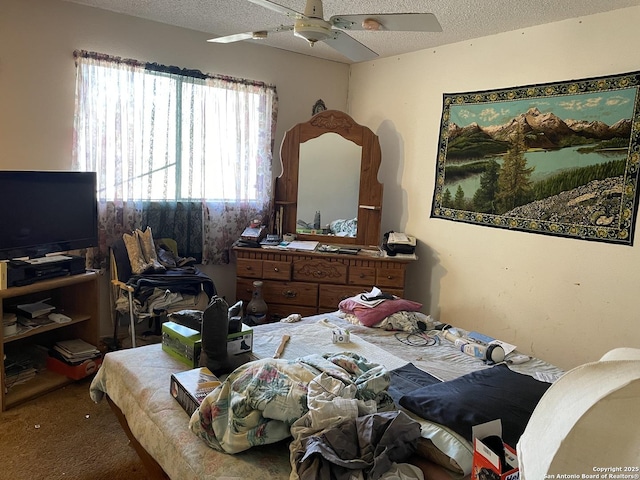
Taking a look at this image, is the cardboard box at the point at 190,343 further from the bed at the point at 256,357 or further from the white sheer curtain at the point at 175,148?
the white sheer curtain at the point at 175,148

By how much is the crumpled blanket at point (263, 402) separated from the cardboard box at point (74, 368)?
1.69m

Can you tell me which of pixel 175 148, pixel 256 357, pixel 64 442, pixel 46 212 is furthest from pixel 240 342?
pixel 175 148

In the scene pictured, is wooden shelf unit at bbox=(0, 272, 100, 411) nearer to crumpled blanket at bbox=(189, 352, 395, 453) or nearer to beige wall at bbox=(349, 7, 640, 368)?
crumpled blanket at bbox=(189, 352, 395, 453)

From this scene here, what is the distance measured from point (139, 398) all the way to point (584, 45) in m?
3.08

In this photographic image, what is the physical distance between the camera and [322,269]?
3529 mm

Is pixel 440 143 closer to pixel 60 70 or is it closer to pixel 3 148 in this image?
pixel 60 70

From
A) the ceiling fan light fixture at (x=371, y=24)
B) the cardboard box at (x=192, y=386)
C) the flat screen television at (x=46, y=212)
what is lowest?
the cardboard box at (x=192, y=386)

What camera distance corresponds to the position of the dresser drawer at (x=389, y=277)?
3488 millimetres

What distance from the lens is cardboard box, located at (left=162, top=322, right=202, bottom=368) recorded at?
6.16 ft

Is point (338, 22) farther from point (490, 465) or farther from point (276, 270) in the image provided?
point (276, 270)

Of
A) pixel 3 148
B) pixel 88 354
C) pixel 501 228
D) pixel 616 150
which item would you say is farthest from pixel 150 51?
pixel 616 150

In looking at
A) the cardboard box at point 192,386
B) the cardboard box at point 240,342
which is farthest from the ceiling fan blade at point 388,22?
the cardboard box at point 192,386

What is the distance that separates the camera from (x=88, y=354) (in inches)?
111

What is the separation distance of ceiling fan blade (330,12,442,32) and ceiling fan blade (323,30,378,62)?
0.20 ft
